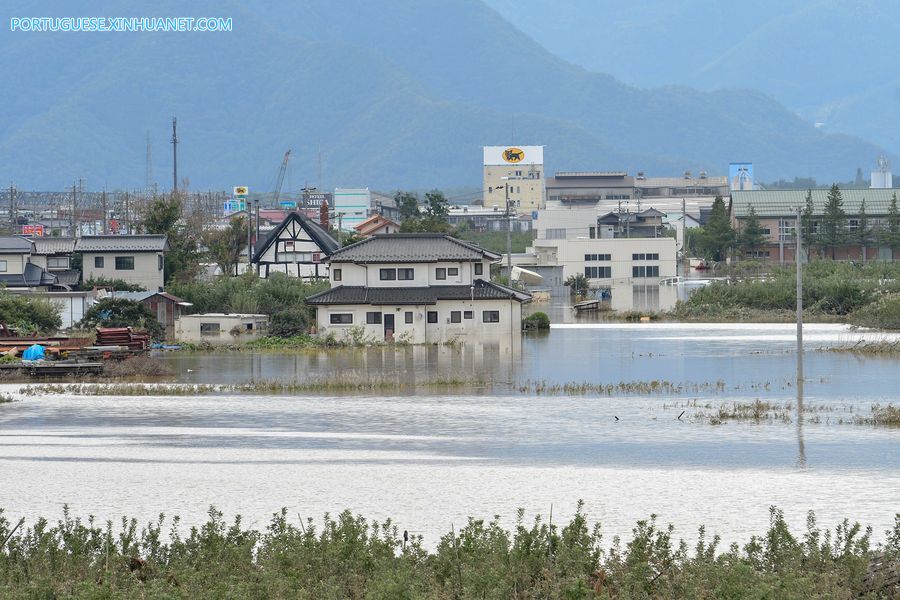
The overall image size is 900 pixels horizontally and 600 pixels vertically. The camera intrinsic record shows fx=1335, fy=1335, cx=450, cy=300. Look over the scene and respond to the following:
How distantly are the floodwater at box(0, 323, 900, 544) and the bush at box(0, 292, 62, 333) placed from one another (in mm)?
11003

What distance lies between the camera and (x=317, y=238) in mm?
61312

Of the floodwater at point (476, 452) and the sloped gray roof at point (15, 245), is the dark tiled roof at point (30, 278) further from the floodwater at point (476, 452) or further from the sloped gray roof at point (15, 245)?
the floodwater at point (476, 452)

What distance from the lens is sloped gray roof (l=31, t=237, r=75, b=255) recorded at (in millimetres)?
52062

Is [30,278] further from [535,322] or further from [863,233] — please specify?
[863,233]

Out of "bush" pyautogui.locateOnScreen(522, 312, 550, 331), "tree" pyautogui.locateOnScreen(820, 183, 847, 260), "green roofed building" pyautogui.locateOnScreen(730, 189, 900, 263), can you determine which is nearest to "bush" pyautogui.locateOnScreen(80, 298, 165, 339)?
"bush" pyautogui.locateOnScreen(522, 312, 550, 331)

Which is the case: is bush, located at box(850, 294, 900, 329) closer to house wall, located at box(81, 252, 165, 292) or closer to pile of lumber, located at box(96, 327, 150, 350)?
pile of lumber, located at box(96, 327, 150, 350)

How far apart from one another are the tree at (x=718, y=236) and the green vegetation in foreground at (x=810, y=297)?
17859 millimetres

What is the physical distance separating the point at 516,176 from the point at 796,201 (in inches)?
2698

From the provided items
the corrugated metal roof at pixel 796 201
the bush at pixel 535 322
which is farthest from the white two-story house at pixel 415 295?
the corrugated metal roof at pixel 796 201

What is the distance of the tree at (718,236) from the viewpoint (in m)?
78.4

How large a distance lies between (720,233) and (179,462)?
206 ft

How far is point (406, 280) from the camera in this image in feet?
144

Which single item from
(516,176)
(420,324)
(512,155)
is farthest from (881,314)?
(512,155)

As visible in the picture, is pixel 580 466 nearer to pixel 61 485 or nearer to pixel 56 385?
pixel 61 485
